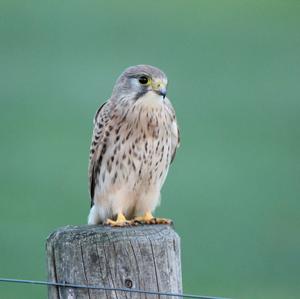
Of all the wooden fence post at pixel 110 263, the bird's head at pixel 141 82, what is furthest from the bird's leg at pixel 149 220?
the wooden fence post at pixel 110 263

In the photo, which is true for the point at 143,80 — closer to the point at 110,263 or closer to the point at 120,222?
the point at 120,222

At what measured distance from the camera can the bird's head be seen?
664 cm

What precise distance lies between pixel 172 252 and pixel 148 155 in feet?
5.40

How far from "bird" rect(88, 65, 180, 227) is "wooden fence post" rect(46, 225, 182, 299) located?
1.54 metres

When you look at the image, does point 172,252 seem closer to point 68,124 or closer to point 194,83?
point 68,124

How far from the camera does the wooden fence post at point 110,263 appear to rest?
16.9ft

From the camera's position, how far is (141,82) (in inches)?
268

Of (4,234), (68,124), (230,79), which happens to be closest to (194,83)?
(230,79)

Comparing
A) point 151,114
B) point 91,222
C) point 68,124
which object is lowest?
point 91,222

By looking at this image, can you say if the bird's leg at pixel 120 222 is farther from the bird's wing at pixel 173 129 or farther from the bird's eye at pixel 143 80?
the bird's eye at pixel 143 80

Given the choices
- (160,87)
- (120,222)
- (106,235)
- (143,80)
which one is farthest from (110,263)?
(143,80)

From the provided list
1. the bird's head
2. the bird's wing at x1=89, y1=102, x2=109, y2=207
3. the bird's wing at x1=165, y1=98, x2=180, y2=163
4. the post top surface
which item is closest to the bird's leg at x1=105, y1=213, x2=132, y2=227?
the bird's wing at x1=89, y1=102, x2=109, y2=207

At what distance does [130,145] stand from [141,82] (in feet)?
1.16

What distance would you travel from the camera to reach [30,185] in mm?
14211
